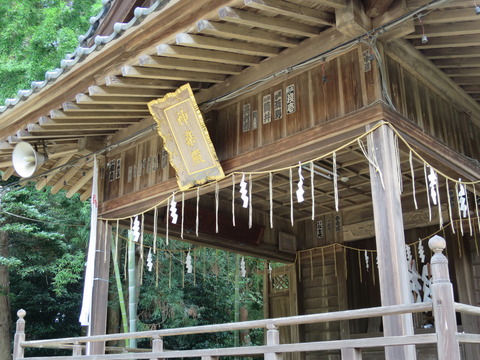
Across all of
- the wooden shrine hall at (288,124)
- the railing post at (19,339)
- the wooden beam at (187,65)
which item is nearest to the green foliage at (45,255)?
the wooden shrine hall at (288,124)

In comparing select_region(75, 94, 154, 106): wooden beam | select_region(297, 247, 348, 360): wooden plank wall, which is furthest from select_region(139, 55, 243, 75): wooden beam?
select_region(297, 247, 348, 360): wooden plank wall

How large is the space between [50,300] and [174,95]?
11.9m

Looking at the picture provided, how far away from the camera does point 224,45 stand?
18.6 feet

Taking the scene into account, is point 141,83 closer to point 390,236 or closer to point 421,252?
point 390,236

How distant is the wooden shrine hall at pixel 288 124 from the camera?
4809 mm

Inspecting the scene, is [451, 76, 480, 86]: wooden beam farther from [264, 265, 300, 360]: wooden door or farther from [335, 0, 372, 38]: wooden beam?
[264, 265, 300, 360]: wooden door

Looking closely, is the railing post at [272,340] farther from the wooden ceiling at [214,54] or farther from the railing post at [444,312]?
the wooden ceiling at [214,54]

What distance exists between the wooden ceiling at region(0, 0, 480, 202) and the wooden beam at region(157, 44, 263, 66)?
1 cm

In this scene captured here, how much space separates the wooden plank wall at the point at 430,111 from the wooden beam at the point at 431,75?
0.06m

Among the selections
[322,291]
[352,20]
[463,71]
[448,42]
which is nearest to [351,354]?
[352,20]

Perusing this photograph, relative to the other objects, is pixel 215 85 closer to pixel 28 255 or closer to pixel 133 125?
pixel 133 125

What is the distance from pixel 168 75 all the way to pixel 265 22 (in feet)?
5.09

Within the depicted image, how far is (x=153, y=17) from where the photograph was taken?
17.2ft

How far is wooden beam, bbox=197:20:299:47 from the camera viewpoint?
203 inches
